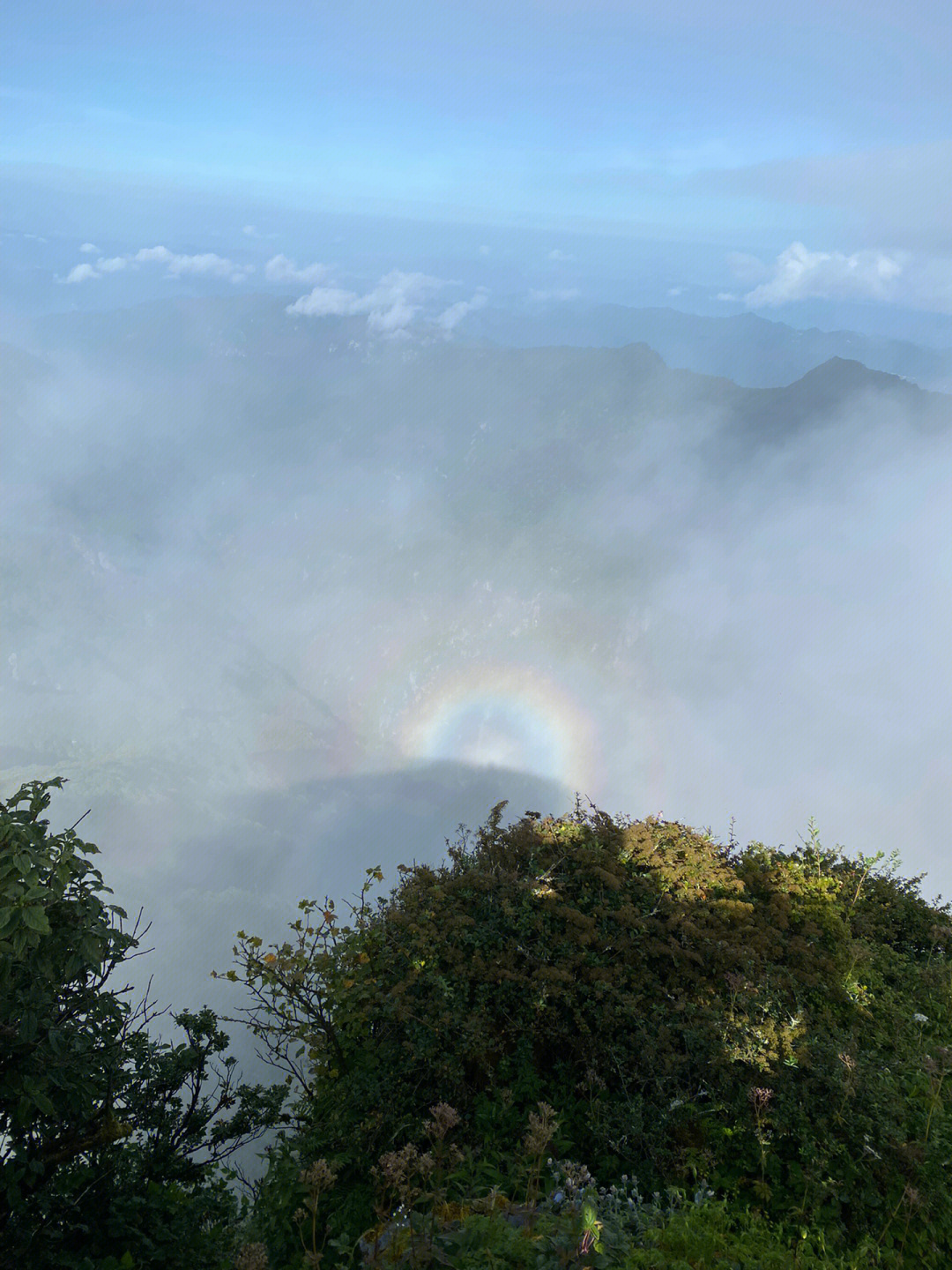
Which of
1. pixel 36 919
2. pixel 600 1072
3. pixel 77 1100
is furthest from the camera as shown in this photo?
pixel 600 1072

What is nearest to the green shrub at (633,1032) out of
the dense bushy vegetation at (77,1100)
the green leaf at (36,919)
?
the dense bushy vegetation at (77,1100)

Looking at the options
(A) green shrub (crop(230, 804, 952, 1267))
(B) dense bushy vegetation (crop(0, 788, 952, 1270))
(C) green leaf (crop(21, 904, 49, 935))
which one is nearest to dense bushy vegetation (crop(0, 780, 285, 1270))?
(C) green leaf (crop(21, 904, 49, 935))

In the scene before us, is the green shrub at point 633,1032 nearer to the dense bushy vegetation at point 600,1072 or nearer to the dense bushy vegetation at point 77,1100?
the dense bushy vegetation at point 600,1072

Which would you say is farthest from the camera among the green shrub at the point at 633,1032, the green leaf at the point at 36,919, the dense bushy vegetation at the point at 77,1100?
the green shrub at the point at 633,1032

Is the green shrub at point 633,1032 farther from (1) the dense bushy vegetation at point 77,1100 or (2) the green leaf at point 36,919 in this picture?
(2) the green leaf at point 36,919

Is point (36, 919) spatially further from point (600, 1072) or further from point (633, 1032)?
Answer: point (633, 1032)

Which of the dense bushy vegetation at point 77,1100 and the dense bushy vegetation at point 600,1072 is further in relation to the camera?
the dense bushy vegetation at point 600,1072

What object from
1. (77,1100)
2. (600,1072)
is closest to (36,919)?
(77,1100)

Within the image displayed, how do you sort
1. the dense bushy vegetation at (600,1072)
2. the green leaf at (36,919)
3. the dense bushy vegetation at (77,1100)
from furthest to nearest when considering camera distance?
the dense bushy vegetation at (600,1072)
the dense bushy vegetation at (77,1100)
the green leaf at (36,919)

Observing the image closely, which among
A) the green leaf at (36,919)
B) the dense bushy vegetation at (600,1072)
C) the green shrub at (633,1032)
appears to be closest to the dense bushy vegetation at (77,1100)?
the green leaf at (36,919)
